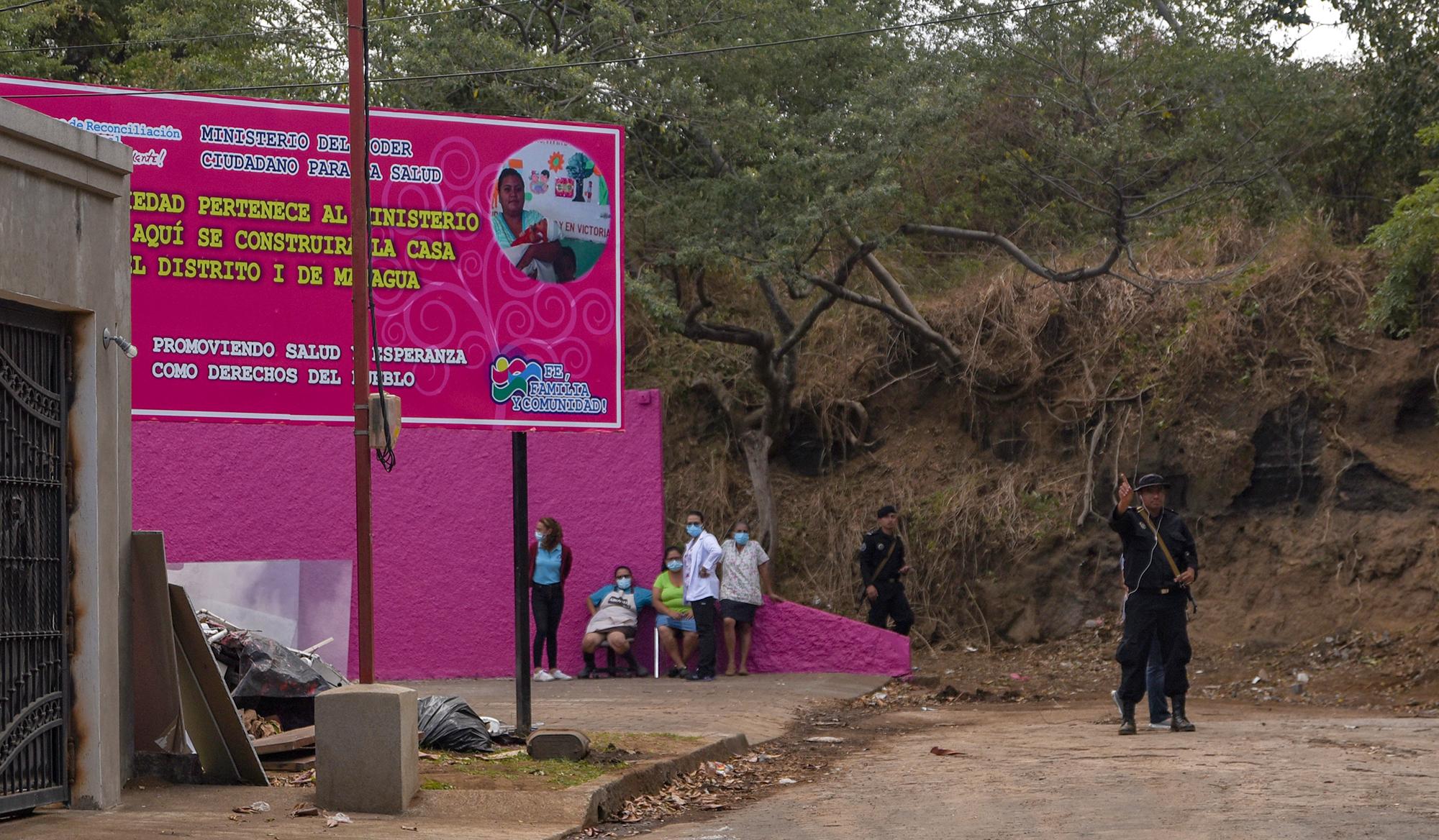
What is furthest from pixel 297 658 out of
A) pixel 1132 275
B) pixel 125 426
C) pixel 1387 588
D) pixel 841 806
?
pixel 1132 275

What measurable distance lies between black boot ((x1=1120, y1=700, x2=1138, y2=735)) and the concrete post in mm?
6124

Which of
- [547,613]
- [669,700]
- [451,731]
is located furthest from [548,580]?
[451,731]

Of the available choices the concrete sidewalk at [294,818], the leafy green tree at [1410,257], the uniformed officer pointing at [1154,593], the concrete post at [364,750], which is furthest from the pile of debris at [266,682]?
the leafy green tree at [1410,257]

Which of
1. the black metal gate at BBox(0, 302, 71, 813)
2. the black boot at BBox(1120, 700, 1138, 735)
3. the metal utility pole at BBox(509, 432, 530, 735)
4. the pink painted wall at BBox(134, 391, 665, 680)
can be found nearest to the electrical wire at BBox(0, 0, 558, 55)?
the pink painted wall at BBox(134, 391, 665, 680)

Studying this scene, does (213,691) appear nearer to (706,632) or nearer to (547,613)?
(547,613)

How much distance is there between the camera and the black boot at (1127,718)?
1205cm

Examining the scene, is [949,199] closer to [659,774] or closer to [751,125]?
[751,125]

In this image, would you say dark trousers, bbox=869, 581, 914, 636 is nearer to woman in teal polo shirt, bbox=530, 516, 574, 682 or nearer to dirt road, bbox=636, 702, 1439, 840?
woman in teal polo shirt, bbox=530, 516, 574, 682

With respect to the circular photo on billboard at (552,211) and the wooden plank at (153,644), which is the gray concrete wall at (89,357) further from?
the circular photo on billboard at (552,211)

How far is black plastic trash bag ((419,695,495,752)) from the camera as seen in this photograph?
10.3 meters

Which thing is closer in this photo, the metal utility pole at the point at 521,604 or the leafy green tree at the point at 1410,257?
the metal utility pole at the point at 521,604

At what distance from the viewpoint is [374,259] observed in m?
11.0

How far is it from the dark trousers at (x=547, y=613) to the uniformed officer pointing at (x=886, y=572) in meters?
3.59

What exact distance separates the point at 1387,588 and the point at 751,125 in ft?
29.7
